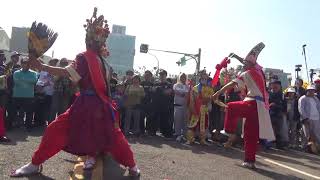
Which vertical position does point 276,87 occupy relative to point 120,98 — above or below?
above

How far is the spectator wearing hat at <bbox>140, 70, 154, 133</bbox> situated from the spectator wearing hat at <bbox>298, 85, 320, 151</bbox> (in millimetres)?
3965

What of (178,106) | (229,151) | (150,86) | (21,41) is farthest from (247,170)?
(21,41)

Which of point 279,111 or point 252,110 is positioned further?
point 279,111

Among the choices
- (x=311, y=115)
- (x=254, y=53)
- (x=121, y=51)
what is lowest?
(x=311, y=115)

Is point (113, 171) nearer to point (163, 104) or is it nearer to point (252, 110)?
point (252, 110)

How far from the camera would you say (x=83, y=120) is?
6723 millimetres

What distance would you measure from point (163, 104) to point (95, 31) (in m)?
6.92

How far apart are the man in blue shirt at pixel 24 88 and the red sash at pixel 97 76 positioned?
6088mm

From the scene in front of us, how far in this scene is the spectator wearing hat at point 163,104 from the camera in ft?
45.5

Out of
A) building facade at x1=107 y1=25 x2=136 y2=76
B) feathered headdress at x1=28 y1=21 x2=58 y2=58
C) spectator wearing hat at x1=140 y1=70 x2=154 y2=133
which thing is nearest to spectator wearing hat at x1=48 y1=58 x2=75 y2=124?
spectator wearing hat at x1=140 y1=70 x2=154 y2=133

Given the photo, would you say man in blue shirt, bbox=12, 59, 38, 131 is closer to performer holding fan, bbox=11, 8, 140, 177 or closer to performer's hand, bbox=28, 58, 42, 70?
performer holding fan, bbox=11, 8, 140, 177

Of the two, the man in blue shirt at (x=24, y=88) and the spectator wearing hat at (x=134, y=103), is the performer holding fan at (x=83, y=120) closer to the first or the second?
the man in blue shirt at (x=24, y=88)

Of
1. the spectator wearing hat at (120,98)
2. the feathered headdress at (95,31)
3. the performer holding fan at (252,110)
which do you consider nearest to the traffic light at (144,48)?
the spectator wearing hat at (120,98)

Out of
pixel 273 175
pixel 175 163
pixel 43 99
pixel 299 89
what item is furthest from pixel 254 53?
pixel 43 99
